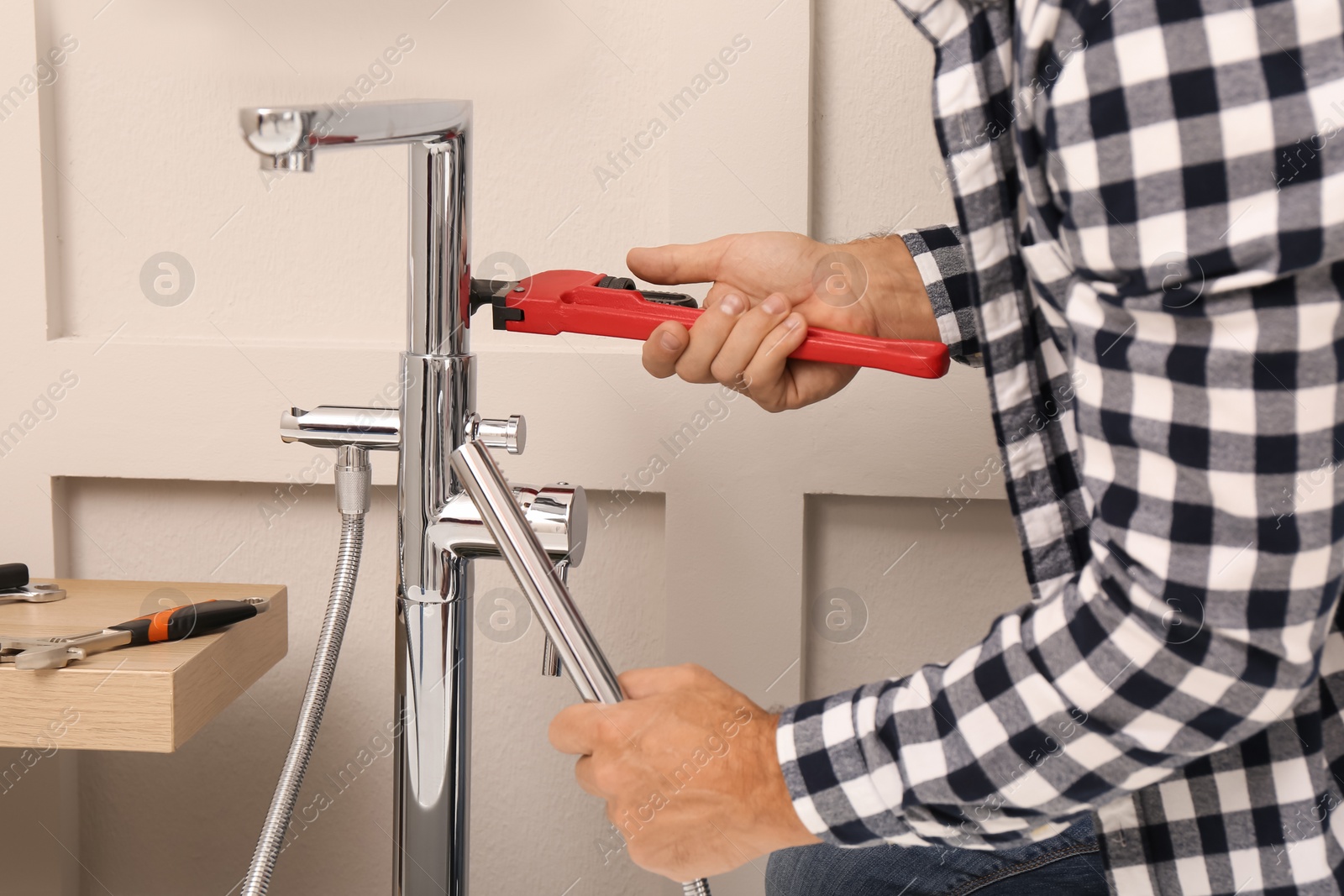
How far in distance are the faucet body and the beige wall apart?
30 centimetres

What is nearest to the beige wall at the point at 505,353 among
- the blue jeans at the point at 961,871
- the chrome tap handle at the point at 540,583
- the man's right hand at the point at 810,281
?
the man's right hand at the point at 810,281

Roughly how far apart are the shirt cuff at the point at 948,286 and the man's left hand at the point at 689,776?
0.93ft

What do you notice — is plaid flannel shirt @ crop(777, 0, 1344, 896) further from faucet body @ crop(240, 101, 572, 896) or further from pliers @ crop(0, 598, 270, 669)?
pliers @ crop(0, 598, 270, 669)

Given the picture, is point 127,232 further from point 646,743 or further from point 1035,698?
point 1035,698

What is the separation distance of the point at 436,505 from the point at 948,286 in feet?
1.14

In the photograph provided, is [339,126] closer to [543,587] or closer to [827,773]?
[543,587]

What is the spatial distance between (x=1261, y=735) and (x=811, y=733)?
0.64ft

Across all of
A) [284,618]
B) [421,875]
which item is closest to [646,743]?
[421,875]

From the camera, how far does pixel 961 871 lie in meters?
0.64

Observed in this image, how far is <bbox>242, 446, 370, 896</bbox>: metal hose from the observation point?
1.90ft

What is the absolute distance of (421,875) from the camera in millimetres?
590

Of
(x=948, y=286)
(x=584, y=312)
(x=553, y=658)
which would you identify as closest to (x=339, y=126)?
(x=584, y=312)

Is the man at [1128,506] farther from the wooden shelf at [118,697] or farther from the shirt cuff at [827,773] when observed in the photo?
the wooden shelf at [118,697]

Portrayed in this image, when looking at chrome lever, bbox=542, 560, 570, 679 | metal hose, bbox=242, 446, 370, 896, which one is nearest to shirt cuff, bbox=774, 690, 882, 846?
chrome lever, bbox=542, 560, 570, 679
